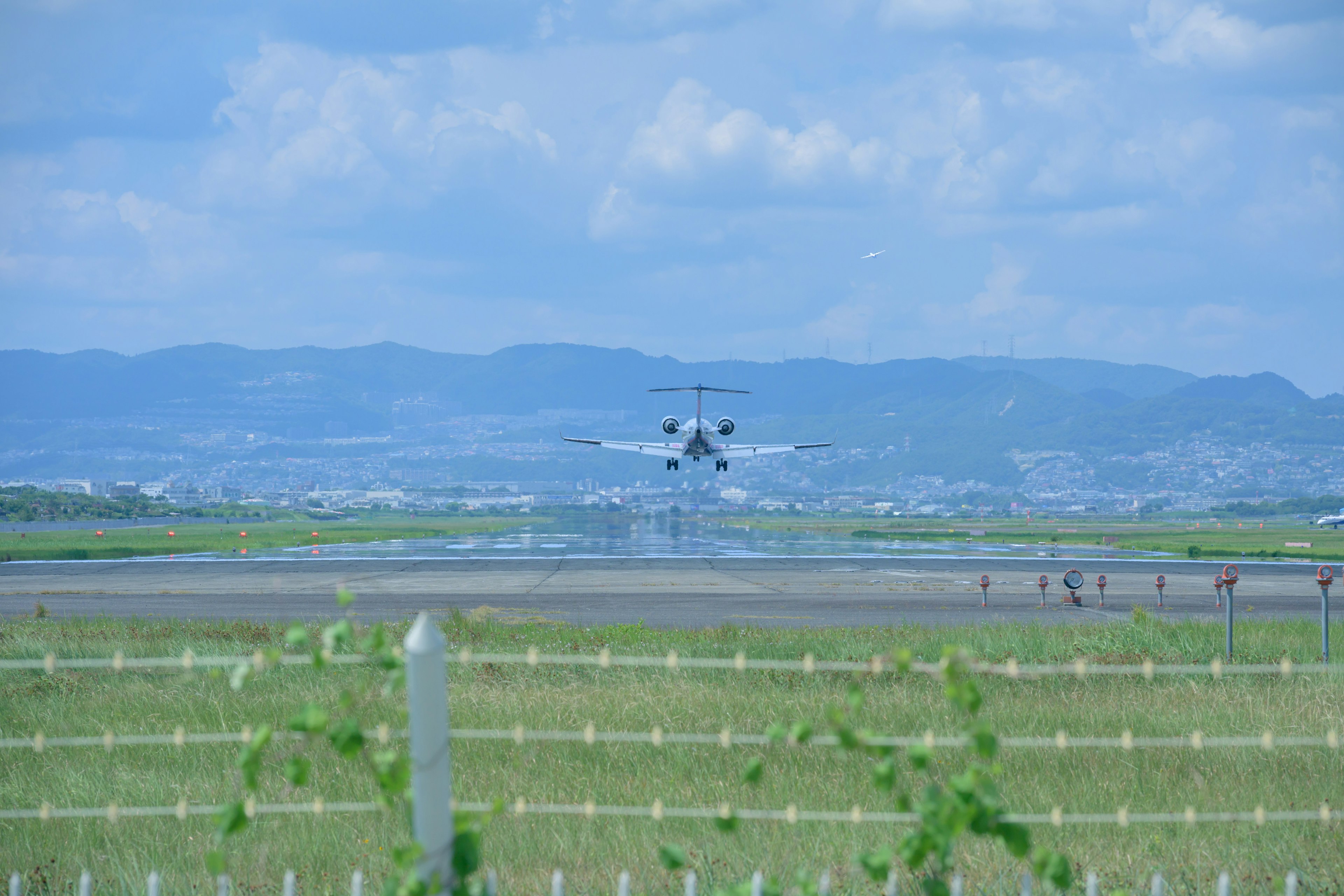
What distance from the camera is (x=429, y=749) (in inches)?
203

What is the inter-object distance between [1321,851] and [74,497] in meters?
190

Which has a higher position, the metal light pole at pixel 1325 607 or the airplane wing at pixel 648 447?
the airplane wing at pixel 648 447

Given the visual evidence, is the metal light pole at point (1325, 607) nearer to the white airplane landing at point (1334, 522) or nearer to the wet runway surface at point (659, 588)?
the wet runway surface at point (659, 588)

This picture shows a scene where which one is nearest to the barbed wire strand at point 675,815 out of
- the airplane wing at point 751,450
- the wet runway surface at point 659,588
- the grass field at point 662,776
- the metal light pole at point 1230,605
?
the grass field at point 662,776

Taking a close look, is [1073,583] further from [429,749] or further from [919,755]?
[429,749]

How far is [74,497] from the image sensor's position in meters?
171

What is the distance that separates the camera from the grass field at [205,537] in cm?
7762

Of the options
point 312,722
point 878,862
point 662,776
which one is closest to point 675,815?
point 662,776

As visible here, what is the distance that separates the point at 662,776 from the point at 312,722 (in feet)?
28.5

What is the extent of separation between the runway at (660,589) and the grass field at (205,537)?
9258 mm

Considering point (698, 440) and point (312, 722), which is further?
point (698, 440)

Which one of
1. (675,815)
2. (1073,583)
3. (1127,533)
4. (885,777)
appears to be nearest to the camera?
(885,777)

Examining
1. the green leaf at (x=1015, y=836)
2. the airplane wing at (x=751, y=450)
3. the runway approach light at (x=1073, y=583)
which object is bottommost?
the runway approach light at (x=1073, y=583)

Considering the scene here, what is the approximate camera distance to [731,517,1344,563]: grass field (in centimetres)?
8612
